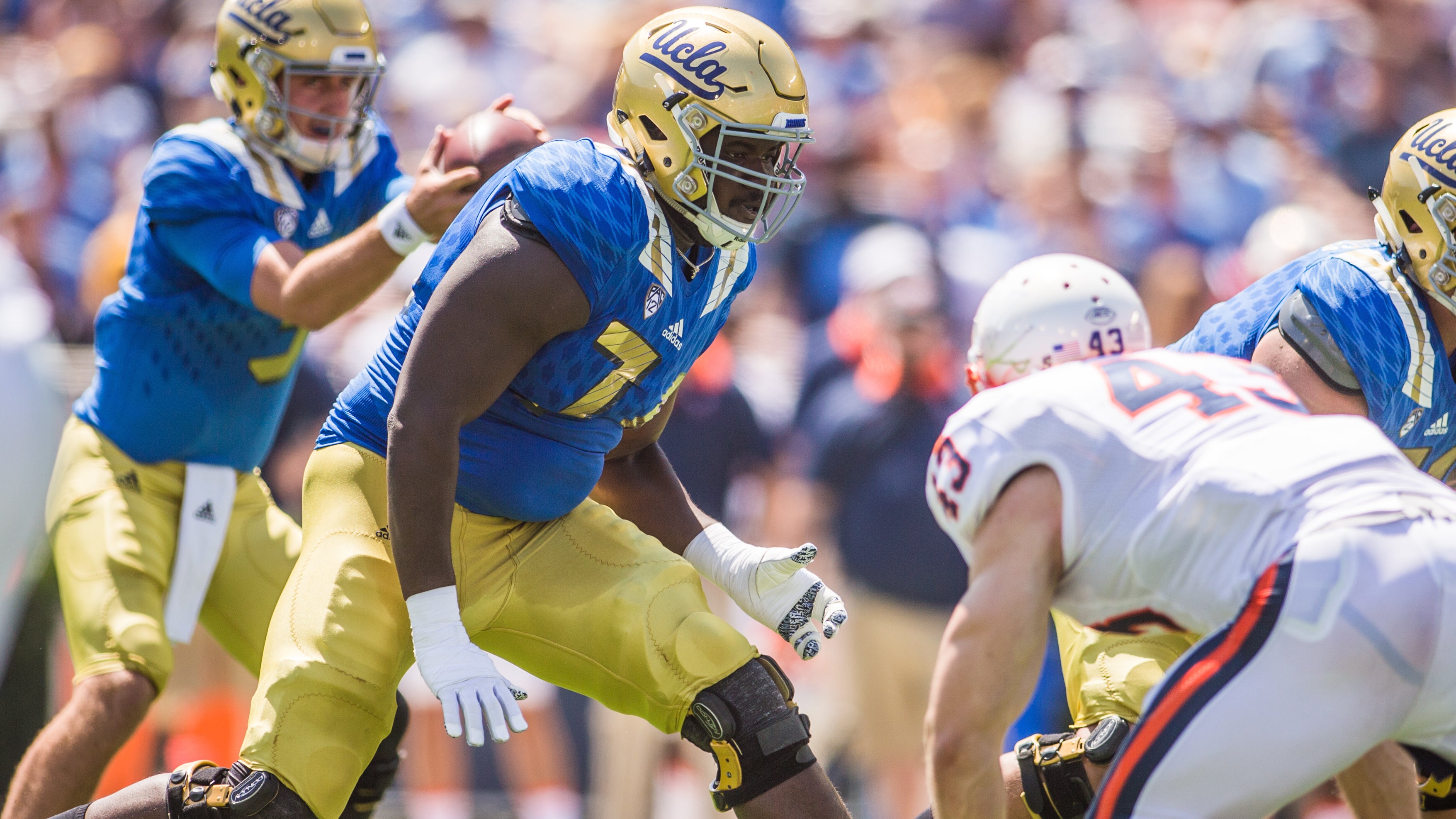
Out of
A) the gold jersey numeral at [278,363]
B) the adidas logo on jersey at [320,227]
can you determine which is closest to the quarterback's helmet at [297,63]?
the adidas logo on jersey at [320,227]

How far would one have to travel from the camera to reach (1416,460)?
144 inches

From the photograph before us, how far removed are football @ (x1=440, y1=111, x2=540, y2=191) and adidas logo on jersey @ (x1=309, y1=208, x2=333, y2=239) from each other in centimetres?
72

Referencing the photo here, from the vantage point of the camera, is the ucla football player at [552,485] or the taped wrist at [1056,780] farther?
the taped wrist at [1056,780]

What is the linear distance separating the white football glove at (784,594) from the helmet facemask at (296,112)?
163 cm

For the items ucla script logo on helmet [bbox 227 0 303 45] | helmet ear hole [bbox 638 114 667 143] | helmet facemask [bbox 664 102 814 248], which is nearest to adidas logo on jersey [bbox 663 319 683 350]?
helmet facemask [bbox 664 102 814 248]

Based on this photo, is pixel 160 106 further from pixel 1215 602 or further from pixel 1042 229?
pixel 1215 602

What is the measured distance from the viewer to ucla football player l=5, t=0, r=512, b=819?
3.92 meters

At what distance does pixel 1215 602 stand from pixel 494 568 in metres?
1.47

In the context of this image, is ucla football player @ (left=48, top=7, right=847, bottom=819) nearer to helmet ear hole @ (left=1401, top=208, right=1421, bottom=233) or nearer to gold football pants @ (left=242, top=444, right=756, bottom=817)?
gold football pants @ (left=242, top=444, right=756, bottom=817)

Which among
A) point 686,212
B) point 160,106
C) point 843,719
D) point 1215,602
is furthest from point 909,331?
point 160,106

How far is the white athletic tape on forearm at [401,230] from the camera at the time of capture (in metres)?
3.67

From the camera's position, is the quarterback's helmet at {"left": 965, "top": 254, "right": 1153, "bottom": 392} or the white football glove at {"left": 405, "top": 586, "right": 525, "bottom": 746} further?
the quarterback's helmet at {"left": 965, "top": 254, "right": 1153, "bottom": 392}

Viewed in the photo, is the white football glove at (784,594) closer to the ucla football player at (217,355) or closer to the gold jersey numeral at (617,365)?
the gold jersey numeral at (617,365)

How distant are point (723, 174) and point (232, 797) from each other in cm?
151
